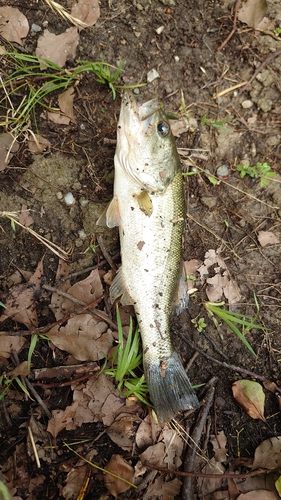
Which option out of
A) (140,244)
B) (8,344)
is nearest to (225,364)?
(140,244)

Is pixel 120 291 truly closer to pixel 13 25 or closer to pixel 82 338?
pixel 82 338

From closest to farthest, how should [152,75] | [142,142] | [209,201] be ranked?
[142,142] < [152,75] < [209,201]

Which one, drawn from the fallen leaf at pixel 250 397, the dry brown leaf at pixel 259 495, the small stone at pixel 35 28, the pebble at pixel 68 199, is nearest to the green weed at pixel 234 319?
the fallen leaf at pixel 250 397

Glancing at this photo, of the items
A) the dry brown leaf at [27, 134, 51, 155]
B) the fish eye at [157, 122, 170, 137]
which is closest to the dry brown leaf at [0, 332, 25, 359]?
the dry brown leaf at [27, 134, 51, 155]

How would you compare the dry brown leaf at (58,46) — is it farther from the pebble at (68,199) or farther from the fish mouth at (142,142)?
the pebble at (68,199)

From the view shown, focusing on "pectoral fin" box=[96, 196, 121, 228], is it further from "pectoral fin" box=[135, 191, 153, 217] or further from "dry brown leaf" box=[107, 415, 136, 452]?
"dry brown leaf" box=[107, 415, 136, 452]

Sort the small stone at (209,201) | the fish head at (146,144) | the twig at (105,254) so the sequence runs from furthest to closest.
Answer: the small stone at (209,201)
the twig at (105,254)
the fish head at (146,144)

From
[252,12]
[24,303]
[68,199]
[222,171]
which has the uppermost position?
[252,12]

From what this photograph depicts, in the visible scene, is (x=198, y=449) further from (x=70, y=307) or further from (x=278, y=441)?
(x=70, y=307)
